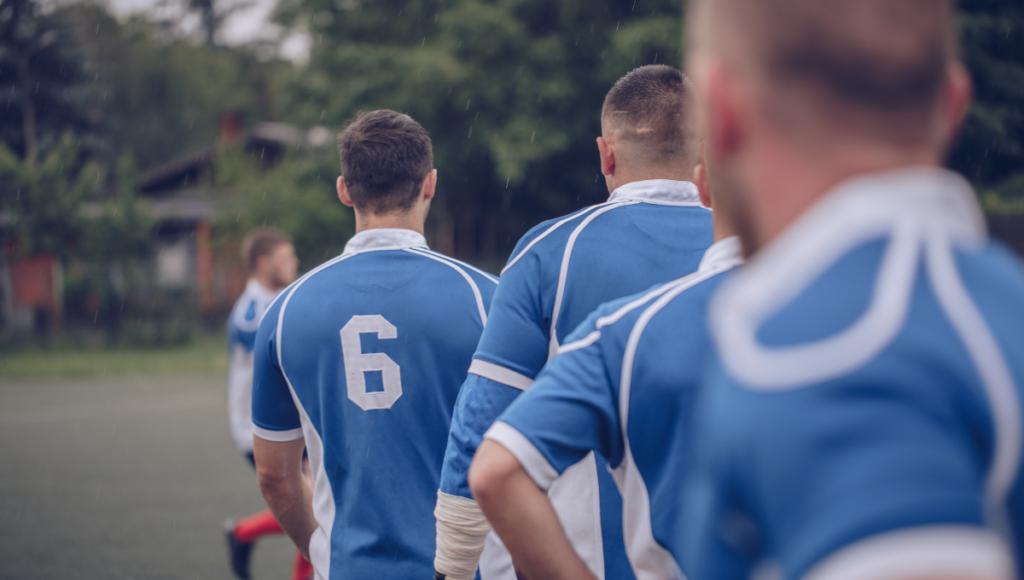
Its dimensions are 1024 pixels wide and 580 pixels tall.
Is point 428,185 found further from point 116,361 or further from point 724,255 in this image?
point 116,361

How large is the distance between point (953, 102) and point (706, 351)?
583 mm

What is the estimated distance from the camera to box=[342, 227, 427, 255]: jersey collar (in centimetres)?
294

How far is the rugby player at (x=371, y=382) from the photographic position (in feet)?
8.93

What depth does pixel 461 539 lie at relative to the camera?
2139mm

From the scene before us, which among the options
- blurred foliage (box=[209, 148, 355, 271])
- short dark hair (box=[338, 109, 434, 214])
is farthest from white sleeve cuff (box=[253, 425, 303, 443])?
blurred foliage (box=[209, 148, 355, 271])

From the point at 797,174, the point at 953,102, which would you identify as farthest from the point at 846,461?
the point at 953,102

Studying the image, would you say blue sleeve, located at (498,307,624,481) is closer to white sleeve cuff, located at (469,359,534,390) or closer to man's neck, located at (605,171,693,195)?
white sleeve cuff, located at (469,359,534,390)

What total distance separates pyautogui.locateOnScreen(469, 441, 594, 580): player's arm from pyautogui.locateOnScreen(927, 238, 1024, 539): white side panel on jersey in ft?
2.90

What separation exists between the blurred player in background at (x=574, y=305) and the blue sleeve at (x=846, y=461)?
1.44 meters

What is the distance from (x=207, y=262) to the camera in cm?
3238

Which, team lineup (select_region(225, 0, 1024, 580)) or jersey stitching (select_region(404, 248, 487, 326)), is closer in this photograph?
team lineup (select_region(225, 0, 1024, 580))

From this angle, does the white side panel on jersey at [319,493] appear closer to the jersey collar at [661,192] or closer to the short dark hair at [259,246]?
the jersey collar at [661,192]

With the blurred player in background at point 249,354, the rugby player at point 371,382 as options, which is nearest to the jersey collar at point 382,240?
the rugby player at point 371,382

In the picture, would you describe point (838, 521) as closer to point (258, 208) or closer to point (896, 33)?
point (896, 33)
